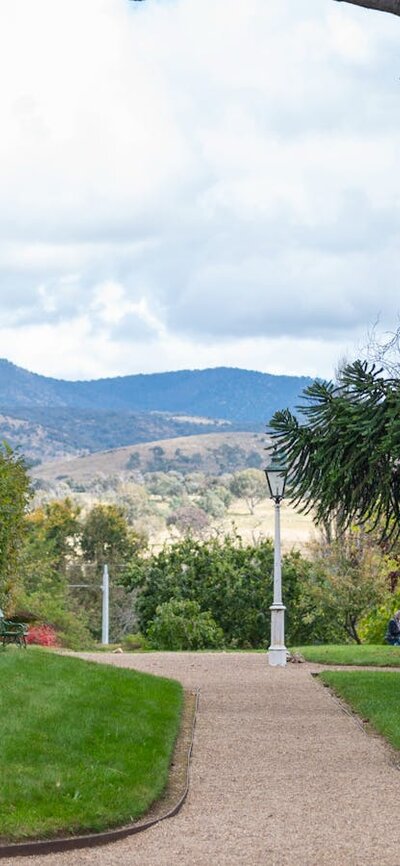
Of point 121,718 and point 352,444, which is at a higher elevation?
point 352,444

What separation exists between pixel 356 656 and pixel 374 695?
673 cm

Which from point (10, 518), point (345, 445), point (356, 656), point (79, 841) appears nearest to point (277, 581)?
point (356, 656)

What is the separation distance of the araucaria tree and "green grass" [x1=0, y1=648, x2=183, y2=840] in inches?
127

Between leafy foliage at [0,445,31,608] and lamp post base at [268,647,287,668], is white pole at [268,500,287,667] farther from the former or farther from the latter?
leafy foliage at [0,445,31,608]

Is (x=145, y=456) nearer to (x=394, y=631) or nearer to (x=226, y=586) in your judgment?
(x=226, y=586)

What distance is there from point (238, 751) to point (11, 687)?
2886 mm

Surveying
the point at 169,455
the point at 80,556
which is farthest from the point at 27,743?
the point at 169,455

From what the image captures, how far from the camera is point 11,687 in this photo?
13867 mm

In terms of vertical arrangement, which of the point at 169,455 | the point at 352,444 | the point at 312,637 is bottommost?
the point at 312,637

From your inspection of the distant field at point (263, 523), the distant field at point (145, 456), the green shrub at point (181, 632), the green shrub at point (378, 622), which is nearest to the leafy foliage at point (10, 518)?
the green shrub at point (181, 632)

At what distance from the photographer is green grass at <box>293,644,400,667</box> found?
72.6 ft

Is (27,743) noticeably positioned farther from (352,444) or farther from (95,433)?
(95,433)

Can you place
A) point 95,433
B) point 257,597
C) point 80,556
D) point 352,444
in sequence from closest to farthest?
point 352,444, point 257,597, point 80,556, point 95,433

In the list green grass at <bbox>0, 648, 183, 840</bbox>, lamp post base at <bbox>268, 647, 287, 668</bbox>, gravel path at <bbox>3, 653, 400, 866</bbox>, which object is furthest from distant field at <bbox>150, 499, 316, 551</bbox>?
gravel path at <bbox>3, 653, 400, 866</bbox>
